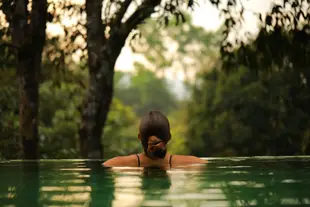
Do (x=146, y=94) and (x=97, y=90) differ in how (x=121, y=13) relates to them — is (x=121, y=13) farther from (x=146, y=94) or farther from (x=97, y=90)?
(x=146, y=94)

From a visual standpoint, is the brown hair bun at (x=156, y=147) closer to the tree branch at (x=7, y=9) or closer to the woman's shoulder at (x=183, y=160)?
the woman's shoulder at (x=183, y=160)

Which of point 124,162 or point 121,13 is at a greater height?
point 121,13

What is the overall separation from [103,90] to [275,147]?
26445 millimetres

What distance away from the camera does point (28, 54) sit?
38.5ft

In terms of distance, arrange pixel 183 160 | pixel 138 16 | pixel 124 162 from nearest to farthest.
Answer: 1. pixel 124 162
2. pixel 183 160
3. pixel 138 16

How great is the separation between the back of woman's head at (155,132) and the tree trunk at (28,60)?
5653mm

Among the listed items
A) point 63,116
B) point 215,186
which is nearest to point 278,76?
point 63,116

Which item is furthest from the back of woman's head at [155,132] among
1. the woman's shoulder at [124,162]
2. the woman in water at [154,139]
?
the woman's shoulder at [124,162]

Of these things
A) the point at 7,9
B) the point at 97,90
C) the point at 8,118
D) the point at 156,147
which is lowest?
the point at 156,147

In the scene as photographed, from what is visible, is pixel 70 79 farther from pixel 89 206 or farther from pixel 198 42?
pixel 198 42

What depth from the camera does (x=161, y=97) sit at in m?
92.4

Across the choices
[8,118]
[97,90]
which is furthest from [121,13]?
[8,118]

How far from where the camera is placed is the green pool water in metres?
4.03

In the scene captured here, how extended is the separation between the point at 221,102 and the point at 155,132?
33.3 meters
